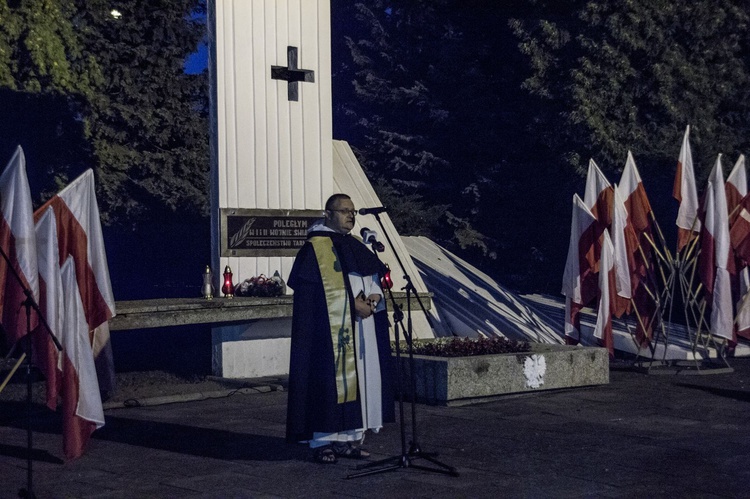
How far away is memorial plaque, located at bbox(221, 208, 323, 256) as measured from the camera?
12.4 m

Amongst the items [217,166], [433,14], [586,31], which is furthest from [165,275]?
[217,166]

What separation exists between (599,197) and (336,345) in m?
6.60

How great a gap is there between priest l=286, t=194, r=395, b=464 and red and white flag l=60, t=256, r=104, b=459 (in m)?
1.53

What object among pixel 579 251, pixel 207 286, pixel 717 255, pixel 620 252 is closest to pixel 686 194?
pixel 717 255

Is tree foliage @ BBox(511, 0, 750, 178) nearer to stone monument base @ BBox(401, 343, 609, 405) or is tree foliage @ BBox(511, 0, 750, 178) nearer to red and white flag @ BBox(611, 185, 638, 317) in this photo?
red and white flag @ BBox(611, 185, 638, 317)

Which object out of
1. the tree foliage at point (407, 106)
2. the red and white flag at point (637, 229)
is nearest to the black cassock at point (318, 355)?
the red and white flag at point (637, 229)

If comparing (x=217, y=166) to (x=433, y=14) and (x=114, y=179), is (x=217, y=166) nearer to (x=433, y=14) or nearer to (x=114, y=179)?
(x=114, y=179)

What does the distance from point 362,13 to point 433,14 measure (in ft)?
11.5

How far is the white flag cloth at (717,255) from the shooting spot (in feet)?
42.4

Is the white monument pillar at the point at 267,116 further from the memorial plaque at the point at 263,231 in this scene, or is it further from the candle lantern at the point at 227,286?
the candle lantern at the point at 227,286

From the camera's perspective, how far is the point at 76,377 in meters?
7.74

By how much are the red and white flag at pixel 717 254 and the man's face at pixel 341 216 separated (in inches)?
267

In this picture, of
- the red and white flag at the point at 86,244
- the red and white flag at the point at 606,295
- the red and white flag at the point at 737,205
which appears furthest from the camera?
the red and white flag at the point at 737,205

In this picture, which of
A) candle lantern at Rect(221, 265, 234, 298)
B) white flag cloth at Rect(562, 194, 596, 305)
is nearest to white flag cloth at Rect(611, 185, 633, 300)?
white flag cloth at Rect(562, 194, 596, 305)
